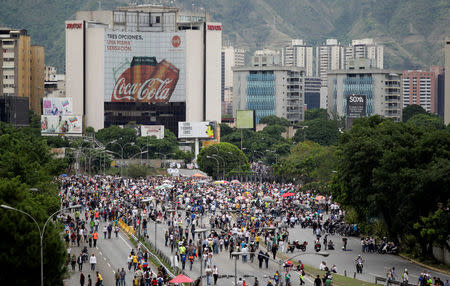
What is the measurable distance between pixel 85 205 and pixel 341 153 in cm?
2369

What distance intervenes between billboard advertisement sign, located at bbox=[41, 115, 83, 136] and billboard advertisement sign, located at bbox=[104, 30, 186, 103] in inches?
1191

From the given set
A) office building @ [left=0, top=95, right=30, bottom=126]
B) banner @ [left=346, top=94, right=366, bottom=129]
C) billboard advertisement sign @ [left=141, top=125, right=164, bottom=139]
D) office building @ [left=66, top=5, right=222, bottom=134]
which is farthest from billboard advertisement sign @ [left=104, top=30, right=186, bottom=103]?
banner @ [left=346, top=94, right=366, bottom=129]

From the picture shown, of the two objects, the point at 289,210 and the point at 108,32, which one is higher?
the point at 108,32

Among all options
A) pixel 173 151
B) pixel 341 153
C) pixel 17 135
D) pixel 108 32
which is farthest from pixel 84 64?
pixel 341 153

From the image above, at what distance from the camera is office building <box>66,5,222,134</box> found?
605 ft

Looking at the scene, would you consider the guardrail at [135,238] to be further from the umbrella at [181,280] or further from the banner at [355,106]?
the banner at [355,106]

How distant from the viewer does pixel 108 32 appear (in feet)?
604

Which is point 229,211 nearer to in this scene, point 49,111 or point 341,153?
point 341,153

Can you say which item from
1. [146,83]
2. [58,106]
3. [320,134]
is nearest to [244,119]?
[320,134]

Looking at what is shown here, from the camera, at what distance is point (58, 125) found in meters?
156

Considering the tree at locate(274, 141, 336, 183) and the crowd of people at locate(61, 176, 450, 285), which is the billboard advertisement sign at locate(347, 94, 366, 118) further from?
the crowd of people at locate(61, 176, 450, 285)

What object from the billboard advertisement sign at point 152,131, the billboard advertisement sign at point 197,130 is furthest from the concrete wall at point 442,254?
the billboard advertisement sign at point 152,131

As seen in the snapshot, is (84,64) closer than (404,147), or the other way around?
(404,147)

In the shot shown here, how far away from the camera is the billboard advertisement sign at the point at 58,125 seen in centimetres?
15588
